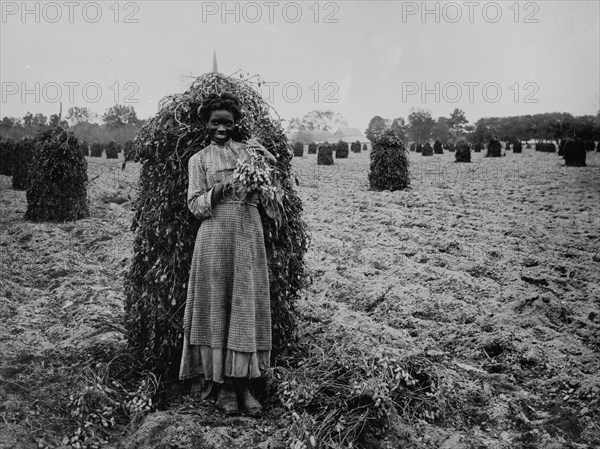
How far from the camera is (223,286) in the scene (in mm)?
3562

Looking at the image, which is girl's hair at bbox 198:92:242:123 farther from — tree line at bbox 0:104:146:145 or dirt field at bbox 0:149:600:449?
tree line at bbox 0:104:146:145

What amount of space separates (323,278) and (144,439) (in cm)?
411

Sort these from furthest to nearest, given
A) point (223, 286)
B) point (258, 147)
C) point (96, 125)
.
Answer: point (96, 125), point (258, 147), point (223, 286)

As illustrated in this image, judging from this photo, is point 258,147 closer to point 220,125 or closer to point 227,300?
point 220,125

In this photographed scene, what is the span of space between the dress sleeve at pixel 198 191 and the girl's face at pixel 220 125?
240 mm

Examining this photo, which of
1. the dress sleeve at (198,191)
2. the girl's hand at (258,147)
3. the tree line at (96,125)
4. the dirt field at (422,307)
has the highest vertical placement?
the tree line at (96,125)

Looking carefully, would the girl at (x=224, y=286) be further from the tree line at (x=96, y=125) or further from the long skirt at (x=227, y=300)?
the tree line at (x=96, y=125)

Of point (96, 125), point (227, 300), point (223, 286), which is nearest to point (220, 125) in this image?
point (223, 286)

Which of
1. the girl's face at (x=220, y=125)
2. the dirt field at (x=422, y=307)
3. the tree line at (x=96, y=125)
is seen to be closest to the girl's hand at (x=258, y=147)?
the girl's face at (x=220, y=125)

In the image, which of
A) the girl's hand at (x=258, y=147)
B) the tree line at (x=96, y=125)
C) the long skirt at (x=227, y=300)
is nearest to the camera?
the long skirt at (x=227, y=300)

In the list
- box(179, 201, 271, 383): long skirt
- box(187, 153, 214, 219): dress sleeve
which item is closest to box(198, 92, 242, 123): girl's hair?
box(187, 153, 214, 219): dress sleeve

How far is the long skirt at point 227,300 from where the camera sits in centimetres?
349

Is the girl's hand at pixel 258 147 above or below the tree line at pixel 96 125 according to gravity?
below

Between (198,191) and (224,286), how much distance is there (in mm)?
720
